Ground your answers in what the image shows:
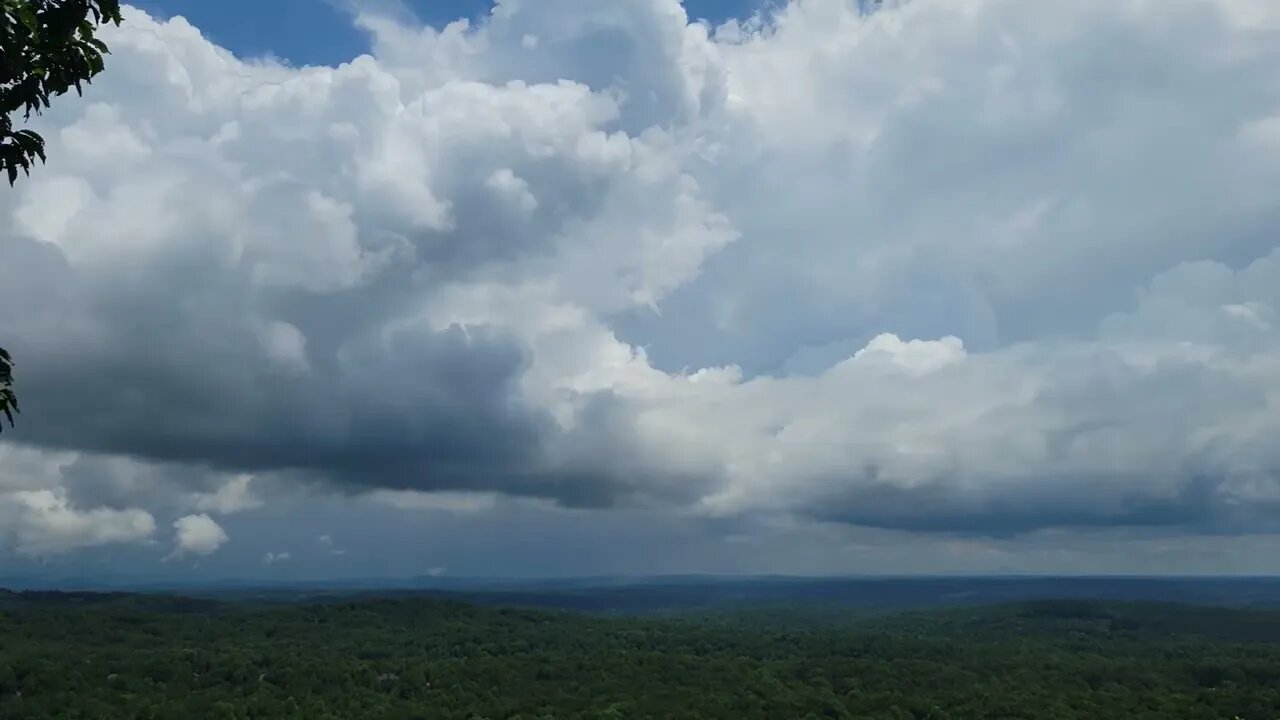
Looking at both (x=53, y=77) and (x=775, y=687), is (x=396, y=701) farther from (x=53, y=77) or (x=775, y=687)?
(x=53, y=77)

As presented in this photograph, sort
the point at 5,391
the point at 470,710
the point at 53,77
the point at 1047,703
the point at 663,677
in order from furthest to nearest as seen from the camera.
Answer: the point at 663,677 → the point at 1047,703 → the point at 470,710 → the point at 53,77 → the point at 5,391

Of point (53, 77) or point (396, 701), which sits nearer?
point (53, 77)

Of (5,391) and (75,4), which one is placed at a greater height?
(75,4)

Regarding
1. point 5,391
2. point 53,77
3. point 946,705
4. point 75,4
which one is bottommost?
point 946,705

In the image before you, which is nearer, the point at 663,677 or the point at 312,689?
the point at 312,689

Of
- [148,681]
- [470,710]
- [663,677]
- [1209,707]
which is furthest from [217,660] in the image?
[1209,707]

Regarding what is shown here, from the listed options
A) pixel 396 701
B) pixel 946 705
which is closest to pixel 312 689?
pixel 396 701

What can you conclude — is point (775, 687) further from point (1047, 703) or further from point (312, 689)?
point (312, 689)

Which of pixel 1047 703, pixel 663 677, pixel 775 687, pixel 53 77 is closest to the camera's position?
pixel 53 77

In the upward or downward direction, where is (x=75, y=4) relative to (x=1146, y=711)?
upward
